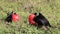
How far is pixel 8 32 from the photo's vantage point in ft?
25.0

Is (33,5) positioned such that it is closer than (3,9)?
No

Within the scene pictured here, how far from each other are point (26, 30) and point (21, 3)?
312 cm

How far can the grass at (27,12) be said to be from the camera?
794 cm

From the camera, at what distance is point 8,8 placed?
10094 millimetres

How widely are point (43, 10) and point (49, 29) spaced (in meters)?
2.42

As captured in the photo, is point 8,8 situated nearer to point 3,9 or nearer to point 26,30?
point 3,9

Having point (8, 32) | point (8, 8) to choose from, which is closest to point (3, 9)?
point (8, 8)

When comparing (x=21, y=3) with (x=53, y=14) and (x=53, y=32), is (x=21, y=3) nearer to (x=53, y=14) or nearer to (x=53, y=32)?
(x=53, y=14)

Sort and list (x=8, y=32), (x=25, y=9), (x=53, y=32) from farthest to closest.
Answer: (x=25, y=9)
(x=53, y=32)
(x=8, y=32)

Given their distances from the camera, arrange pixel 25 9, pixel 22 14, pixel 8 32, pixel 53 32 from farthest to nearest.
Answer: pixel 25 9
pixel 22 14
pixel 53 32
pixel 8 32

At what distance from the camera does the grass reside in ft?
26.0

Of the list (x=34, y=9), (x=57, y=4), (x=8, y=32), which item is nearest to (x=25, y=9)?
(x=34, y=9)

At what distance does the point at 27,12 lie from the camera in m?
10.0

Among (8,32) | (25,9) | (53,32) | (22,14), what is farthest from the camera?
(25,9)
